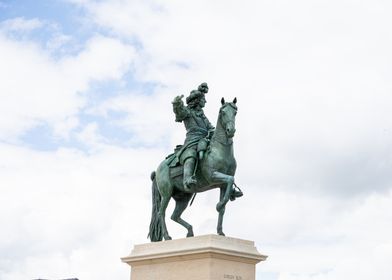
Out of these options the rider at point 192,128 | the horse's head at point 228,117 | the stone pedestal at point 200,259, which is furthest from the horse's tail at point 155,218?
the horse's head at point 228,117

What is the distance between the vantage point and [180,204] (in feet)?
68.0

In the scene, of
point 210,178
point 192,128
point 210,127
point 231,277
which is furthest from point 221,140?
point 231,277

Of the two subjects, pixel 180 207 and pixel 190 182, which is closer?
pixel 190 182

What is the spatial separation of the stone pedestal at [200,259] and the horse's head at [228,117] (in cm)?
229

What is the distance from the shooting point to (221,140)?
1920cm

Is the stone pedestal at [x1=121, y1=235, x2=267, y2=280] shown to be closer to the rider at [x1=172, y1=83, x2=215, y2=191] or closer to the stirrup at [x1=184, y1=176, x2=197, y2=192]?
the stirrup at [x1=184, y1=176, x2=197, y2=192]

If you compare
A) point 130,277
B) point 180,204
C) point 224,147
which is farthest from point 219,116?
point 130,277

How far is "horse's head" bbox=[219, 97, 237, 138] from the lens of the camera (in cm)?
1883

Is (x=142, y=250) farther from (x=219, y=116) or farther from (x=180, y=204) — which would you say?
(x=219, y=116)

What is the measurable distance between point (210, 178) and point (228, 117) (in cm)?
142

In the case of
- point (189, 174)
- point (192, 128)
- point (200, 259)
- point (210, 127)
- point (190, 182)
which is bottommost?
point (200, 259)

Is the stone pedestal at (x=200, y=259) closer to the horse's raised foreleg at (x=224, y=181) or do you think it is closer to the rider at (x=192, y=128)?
the horse's raised foreleg at (x=224, y=181)

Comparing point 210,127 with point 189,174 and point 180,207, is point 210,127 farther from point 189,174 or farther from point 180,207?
point 180,207

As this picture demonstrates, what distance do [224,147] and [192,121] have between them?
1.55m
